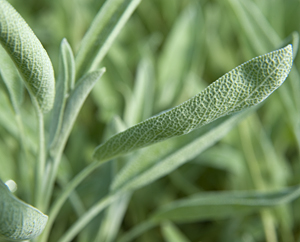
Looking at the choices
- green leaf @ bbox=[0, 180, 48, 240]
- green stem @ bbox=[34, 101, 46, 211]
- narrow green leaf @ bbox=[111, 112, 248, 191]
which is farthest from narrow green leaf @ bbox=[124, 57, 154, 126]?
green leaf @ bbox=[0, 180, 48, 240]

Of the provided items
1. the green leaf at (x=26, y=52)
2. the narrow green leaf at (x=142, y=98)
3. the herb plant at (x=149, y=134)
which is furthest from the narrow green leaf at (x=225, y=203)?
the green leaf at (x=26, y=52)

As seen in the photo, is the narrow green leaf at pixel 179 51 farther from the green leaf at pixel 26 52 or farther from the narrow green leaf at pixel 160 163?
the green leaf at pixel 26 52

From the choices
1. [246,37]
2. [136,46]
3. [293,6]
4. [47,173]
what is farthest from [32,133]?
[293,6]

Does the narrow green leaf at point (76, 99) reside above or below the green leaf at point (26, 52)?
below

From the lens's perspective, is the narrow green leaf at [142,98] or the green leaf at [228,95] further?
the narrow green leaf at [142,98]

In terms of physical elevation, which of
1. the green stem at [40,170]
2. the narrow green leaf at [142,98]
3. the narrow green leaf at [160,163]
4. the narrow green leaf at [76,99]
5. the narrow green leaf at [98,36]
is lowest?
the narrow green leaf at [160,163]

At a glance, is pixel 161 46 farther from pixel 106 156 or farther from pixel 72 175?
pixel 106 156

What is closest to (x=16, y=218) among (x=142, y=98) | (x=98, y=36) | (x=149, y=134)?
(x=149, y=134)

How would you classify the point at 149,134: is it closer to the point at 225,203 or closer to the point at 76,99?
the point at 76,99

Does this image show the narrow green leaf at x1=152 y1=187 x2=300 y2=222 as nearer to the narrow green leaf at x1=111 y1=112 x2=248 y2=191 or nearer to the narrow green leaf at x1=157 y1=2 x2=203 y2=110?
the narrow green leaf at x1=111 y1=112 x2=248 y2=191
